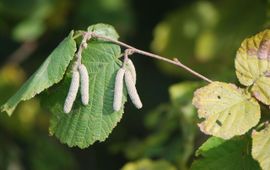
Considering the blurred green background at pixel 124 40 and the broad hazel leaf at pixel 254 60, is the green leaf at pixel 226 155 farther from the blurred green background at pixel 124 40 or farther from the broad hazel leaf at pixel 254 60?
the blurred green background at pixel 124 40

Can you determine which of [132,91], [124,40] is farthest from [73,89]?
[124,40]

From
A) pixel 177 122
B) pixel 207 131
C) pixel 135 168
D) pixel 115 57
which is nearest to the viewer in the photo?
pixel 207 131

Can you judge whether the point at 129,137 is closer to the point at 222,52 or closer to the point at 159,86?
the point at 159,86


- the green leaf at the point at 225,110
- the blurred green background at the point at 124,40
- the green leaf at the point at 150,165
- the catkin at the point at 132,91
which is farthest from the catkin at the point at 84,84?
the blurred green background at the point at 124,40

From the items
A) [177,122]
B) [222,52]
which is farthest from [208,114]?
[222,52]

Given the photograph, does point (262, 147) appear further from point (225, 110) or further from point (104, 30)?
point (104, 30)

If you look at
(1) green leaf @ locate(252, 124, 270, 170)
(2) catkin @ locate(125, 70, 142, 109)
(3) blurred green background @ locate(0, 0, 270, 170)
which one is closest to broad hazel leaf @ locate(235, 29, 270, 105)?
(1) green leaf @ locate(252, 124, 270, 170)

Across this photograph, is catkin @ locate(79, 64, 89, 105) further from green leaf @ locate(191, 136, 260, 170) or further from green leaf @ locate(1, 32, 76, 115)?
green leaf @ locate(191, 136, 260, 170)
